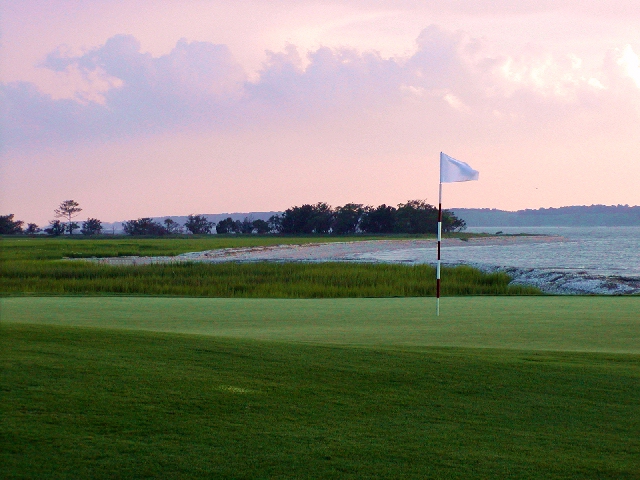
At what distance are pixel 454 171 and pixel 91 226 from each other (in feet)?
400

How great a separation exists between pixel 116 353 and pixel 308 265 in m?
29.9

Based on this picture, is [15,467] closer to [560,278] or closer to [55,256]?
[560,278]

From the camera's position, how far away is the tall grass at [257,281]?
2392 centimetres

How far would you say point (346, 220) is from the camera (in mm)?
129250

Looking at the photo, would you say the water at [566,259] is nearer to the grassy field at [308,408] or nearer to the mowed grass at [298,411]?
the grassy field at [308,408]

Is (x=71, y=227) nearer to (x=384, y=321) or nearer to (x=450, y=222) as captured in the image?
(x=450, y=222)

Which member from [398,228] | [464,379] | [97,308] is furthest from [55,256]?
[398,228]

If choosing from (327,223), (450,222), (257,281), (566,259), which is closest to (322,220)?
(327,223)

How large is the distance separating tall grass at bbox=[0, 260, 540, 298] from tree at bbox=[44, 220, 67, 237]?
262 feet

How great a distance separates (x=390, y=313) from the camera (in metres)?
12.3

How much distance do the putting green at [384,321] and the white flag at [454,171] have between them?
238 cm

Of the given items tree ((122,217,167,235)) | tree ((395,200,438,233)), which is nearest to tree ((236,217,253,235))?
tree ((122,217,167,235))

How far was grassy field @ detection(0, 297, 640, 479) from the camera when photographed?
3916 mm

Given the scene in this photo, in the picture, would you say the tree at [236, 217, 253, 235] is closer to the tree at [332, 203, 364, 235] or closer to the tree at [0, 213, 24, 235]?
the tree at [332, 203, 364, 235]
